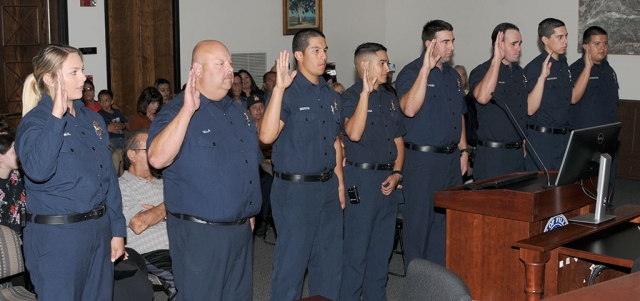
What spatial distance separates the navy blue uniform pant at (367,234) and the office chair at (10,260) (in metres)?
1.67

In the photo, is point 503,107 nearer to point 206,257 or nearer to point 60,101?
point 206,257

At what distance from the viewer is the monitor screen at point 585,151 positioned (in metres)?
3.49

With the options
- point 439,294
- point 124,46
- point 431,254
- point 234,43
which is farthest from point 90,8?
point 439,294

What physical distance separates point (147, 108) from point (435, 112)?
11.1 feet

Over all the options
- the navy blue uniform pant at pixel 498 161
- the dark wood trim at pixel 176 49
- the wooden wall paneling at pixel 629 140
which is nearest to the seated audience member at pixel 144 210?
the navy blue uniform pant at pixel 498 161

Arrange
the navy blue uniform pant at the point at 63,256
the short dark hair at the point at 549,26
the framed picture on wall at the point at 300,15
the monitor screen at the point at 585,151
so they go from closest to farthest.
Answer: the navy blue uniform pant at the point at 63,256
the monitor screen at the point at 585,151
the short dark hair at the point at 549,26
the framed picture on wall at the point at 300,15

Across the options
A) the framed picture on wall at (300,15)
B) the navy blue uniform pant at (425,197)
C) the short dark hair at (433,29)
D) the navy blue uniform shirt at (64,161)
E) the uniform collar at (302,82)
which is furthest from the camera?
the framed picture on wall at (300,15)

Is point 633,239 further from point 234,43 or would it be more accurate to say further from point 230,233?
point 234,43

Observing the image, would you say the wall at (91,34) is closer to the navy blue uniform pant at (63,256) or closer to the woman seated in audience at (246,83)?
the woman seated in audience at (246,83)

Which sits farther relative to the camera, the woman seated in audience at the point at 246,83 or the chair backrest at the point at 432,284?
the woman seated in audience at the point at 246,83

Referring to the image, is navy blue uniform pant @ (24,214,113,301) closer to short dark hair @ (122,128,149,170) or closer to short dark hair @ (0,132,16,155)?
short dark hair @ (0,132,16,155)

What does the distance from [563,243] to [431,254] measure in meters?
1.37

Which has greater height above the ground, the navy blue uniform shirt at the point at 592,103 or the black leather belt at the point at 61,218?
the navy blue uniform shirt at the point at 592,103

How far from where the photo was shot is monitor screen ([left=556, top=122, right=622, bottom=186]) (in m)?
3.49
